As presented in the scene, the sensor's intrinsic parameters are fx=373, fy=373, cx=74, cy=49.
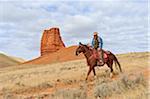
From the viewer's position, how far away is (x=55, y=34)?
12731 centimetres

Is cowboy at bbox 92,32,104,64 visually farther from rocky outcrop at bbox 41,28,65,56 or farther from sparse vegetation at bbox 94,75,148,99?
rocky outcrop at bbox 41,28,65,56

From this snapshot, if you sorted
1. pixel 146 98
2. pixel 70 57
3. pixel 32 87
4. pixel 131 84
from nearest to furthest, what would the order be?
pixel 146 98
pixel 131 84
pixel 32 87
pixel 70 57

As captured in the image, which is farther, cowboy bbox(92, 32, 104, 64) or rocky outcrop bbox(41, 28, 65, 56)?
rocky outcrop bbox(41, 28, 65, 56)

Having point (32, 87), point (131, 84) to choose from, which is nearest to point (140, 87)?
point (131, 84)

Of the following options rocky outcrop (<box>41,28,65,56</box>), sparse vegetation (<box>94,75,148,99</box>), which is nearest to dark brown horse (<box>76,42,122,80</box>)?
sparse vegetation (<box>94,75,148,99</box>)

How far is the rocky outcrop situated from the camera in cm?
12512

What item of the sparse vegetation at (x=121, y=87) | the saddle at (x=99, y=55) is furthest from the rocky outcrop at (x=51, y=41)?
the sparse vegetation at (x=121, y=87)

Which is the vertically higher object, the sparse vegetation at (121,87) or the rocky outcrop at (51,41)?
the rocky outcrop at (51,41)

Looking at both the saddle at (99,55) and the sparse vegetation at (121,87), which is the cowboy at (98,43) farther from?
the sparse vegetation at (121,87)

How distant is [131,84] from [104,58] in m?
6.75

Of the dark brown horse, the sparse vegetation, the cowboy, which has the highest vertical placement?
the cowboy

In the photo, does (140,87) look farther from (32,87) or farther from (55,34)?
(55,34)

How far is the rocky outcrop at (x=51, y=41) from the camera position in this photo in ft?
411

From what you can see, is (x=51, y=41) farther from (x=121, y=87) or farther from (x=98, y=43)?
(x=121, y=87)
